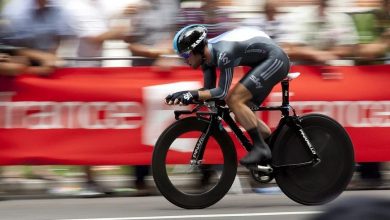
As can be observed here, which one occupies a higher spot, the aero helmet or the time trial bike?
the aero helmet

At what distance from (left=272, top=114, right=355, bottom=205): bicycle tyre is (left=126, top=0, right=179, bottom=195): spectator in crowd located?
180 cm

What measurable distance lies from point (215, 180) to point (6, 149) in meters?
2.26

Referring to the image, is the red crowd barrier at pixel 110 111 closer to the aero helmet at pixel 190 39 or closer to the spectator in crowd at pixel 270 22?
the spectator in crowd at pixel 270 22

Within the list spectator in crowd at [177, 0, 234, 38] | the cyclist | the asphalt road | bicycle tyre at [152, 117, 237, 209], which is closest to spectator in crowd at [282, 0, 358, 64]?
spectator in crowd at [177, 0, 234, 38]

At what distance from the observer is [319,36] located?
820cm

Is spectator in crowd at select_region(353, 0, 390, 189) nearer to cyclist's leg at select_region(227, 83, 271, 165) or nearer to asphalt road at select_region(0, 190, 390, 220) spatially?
asphalt road at select_region(0, 190, 390, 220)

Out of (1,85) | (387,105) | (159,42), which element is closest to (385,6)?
(387,105)

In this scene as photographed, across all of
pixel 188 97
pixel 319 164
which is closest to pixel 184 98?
pixel 188 97

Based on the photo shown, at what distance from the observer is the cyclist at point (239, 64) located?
248 inches

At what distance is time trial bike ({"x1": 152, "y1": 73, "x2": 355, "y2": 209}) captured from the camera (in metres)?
6.51

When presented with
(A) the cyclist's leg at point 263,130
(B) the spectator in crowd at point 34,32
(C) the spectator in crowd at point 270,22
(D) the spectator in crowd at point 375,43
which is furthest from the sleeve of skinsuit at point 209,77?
(D) the spectator in crowd at point 375,43

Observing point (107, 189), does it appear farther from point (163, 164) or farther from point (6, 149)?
point (163, 164)

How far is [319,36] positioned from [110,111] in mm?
2156

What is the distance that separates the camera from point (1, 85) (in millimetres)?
7801
